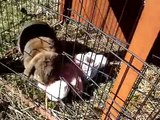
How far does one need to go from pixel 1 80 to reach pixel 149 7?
3.27ft

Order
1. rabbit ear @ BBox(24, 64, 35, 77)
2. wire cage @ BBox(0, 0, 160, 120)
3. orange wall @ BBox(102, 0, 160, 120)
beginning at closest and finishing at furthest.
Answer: orange wall @ BBox(102, 0, 160, 120)
wire cage @ BBox(0, 0, 160, 120)
rabbit ear @ BBox(24, 64, 35, 77)

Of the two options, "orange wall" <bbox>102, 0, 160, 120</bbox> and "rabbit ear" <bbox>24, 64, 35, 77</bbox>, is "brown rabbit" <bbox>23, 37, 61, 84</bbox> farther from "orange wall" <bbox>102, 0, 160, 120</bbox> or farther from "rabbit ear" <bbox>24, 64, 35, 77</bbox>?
"orange wall" <bbox>102, 0, 160, 120</bbox>

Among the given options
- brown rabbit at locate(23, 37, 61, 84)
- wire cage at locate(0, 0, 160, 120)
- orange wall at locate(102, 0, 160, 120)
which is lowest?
wire cage at locate(0, 0, 160, 120)

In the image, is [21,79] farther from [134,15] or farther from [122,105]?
[134,15]

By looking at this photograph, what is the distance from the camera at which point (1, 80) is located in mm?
1711

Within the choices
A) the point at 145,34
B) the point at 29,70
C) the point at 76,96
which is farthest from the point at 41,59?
the point at 145,34

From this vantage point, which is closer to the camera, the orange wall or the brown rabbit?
the orange wall

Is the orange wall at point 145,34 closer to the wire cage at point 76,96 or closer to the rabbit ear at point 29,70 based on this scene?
the wire cage at point 76,96

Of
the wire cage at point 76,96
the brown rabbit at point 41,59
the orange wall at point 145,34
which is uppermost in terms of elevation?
the orange wall at point 145,34

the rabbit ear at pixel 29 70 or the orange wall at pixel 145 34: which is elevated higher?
the orange wall at pixel 145 34

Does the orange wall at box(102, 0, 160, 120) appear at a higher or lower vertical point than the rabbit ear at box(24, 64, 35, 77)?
higher

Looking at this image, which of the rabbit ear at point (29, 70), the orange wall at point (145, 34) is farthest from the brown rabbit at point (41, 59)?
the orange wall at point (145, 34)

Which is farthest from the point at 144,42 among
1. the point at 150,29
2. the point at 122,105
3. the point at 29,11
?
the point at 29,11

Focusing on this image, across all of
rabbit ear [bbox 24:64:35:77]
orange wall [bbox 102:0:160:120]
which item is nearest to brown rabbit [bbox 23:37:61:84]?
rabbit ear [bbox 24:64:35:77]
